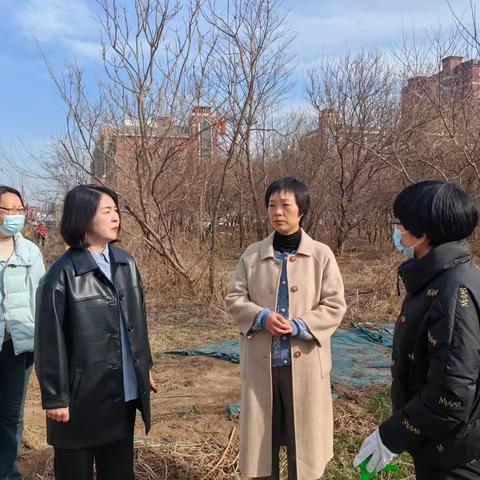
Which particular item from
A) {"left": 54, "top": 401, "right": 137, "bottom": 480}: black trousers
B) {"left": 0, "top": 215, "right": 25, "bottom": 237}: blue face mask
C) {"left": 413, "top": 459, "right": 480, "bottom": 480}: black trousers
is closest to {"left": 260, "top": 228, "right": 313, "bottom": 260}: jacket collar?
{"left": 54, "top": 401, "right": 137, "bottom": 480}: black trousers

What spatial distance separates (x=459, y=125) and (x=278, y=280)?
17.6ft

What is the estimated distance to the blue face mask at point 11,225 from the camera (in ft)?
9.32

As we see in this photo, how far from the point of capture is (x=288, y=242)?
2.48 metres

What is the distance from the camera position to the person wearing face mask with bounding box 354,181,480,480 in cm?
144

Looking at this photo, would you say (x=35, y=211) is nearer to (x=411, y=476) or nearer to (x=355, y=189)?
(x=355, y=189)

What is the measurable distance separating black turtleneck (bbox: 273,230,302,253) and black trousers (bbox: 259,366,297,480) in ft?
1.86

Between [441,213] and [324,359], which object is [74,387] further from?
[441,213]

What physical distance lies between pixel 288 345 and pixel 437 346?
98cm

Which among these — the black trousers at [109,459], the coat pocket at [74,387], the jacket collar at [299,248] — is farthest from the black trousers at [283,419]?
the coat pocket at [74,387]

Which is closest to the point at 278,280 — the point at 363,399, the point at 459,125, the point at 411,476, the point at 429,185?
the point at 429,185

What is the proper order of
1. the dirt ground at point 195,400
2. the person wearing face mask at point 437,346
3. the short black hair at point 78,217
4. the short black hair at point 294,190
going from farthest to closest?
the dirt ground at point 195,400 → the short black hair at point 294,190 → the short black hair at point 78,217 → the person wearing face mask at point 437,346

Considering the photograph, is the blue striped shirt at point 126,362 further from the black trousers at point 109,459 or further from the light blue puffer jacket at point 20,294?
the light blue puffer jacket at point 20,294

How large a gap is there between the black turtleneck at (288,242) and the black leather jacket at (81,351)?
0.82 m

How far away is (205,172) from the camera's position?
30.9 ft
